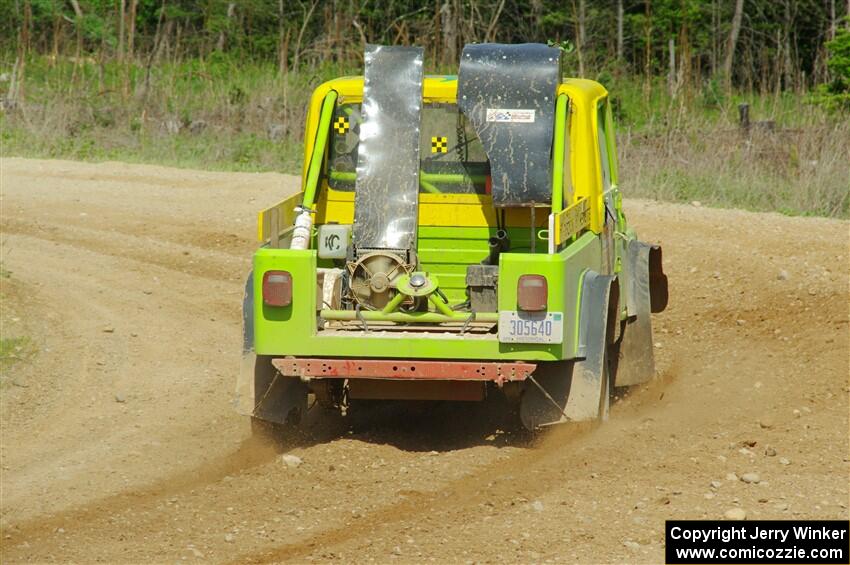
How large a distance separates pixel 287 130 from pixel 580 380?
11.8 m

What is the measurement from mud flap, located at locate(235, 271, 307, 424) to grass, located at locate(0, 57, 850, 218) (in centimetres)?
787

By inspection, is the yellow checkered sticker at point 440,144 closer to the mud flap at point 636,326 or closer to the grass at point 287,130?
the mud flap at point 636,326

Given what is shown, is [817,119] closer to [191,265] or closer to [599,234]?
[191,265]

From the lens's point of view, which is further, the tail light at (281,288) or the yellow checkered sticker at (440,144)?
the yellow checkered sticker at (440,144)

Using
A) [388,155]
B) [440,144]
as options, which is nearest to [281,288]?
[388,155]

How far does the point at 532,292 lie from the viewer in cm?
647

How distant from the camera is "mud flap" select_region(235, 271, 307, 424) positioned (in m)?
6.98

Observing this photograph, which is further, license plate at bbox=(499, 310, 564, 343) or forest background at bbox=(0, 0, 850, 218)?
forest background at bbox=(0, 0, 850, 218)

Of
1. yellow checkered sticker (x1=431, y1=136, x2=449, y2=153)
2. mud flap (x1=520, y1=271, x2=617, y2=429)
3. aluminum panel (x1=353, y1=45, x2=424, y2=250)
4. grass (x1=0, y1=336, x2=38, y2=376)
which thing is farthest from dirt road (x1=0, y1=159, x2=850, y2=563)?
yellow checkered sticker (x1=431, y1=136, x2=449, y2=153)

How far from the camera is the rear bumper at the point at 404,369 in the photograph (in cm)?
652

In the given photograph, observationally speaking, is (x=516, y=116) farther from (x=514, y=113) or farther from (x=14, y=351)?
(x=14, y=351)

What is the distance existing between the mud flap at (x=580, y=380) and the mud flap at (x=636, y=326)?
4.66 feet

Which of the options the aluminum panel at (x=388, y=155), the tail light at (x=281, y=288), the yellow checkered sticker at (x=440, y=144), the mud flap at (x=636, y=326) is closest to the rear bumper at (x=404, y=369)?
the tail light at (x=281, y=288)

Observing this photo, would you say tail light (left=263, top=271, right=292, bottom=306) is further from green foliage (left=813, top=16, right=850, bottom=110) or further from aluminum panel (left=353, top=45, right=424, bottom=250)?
green foliage (left=813, top=16, right=850, bottom=110)
